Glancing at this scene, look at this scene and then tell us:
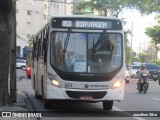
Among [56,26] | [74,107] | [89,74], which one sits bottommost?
[74,107]

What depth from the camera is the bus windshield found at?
1399 centimetres

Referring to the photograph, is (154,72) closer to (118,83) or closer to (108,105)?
(108,105)

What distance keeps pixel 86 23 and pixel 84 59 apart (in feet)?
3.83

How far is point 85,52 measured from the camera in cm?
1410

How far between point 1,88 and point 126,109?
4369 mm

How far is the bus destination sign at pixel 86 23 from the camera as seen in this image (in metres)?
14.3

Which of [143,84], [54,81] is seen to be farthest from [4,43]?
[143,84]

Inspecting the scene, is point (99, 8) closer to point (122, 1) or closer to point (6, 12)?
point (122, 1)

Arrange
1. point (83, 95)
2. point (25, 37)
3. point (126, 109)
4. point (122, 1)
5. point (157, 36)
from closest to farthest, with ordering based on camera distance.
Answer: point (83, 95)
point (126, 109)
point (122, 1)
point (157, 36)
point (25, 37)

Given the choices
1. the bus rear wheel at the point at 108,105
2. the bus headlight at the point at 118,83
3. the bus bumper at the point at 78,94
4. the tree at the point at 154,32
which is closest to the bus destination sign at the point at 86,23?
the bus headlight at the point at 118,83

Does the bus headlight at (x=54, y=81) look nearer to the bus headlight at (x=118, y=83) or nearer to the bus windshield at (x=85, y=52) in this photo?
the bus windshield at (x=85, y=52)

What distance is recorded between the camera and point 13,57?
16.1 meters

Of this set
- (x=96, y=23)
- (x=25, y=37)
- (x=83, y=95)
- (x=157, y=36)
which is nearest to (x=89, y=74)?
(x=83, y=95)

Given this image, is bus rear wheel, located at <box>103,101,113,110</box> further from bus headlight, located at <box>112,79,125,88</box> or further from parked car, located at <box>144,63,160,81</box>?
parked car, located at <box>144,63,160,81</box>
